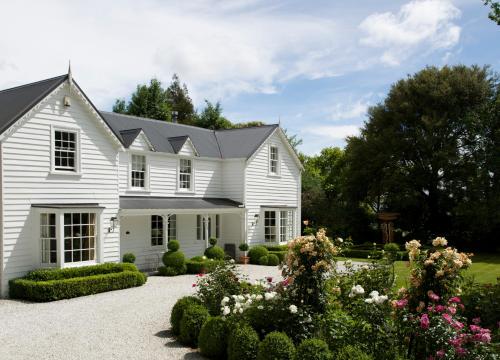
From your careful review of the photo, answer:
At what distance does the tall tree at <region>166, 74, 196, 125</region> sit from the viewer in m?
56.6

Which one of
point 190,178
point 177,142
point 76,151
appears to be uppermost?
point 177,142

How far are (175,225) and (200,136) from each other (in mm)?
6640

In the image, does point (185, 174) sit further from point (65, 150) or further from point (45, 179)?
point (45, 179)

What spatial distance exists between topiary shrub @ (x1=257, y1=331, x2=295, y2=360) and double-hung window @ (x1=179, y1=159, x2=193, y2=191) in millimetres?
17675

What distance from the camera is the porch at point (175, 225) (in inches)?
867

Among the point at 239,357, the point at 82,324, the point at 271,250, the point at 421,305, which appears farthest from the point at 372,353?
the point at 271,250

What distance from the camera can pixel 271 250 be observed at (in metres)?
27.5

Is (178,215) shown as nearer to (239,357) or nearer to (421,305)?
(239,357)

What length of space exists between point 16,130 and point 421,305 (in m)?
14.4

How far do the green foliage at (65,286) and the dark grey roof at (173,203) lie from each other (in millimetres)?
4015

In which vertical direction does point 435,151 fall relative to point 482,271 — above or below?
above

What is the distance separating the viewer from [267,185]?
28.7m

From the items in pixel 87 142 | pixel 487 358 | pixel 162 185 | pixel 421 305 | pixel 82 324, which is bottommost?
pixel 82 324

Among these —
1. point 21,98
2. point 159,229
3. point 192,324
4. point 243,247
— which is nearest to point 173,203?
point 159,229
